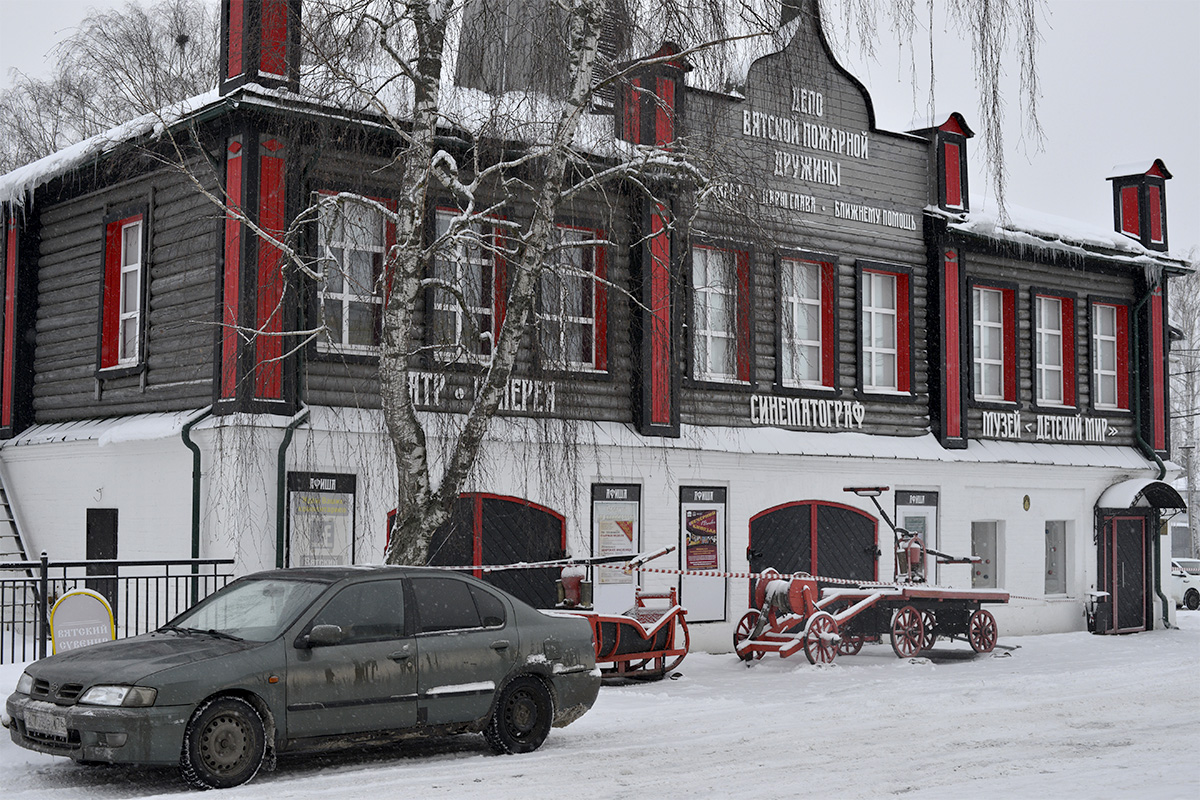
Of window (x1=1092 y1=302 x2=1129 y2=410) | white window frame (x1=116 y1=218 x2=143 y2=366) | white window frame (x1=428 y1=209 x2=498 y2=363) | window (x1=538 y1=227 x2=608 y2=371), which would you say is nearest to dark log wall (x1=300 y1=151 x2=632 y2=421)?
window (x1=538 y1=227 x2=608 y2=371)

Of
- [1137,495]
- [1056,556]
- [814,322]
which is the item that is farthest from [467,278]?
[1137,495]

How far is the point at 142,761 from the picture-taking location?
9070 mm

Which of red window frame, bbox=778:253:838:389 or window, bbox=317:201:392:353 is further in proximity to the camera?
red window frame, bbox=778:253:838:389

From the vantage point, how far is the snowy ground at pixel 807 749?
9672 millimetres

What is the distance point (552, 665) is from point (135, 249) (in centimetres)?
947

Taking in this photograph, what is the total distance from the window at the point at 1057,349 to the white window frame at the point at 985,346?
3.33ft

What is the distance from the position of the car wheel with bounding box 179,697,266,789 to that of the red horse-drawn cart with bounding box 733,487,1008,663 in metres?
9.33

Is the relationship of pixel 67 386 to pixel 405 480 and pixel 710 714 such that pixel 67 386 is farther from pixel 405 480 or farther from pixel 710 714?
pixel 710 714

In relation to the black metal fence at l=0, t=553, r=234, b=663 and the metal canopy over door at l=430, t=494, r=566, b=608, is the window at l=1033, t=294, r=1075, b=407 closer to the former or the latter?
the metal canopy over door at l=430, t=494, r=566, b=608

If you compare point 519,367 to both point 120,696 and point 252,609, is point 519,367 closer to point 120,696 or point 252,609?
point 252,609

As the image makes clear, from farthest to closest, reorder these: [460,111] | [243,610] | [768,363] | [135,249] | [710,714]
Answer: [768,363] → [135,249] → [460,111] → [710,714] → [243,610]

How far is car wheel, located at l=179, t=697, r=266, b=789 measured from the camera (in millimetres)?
9273

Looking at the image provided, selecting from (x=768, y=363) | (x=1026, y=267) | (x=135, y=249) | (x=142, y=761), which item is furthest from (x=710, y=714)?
(x=1026, y=267)

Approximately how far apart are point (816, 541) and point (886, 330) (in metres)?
3.79
